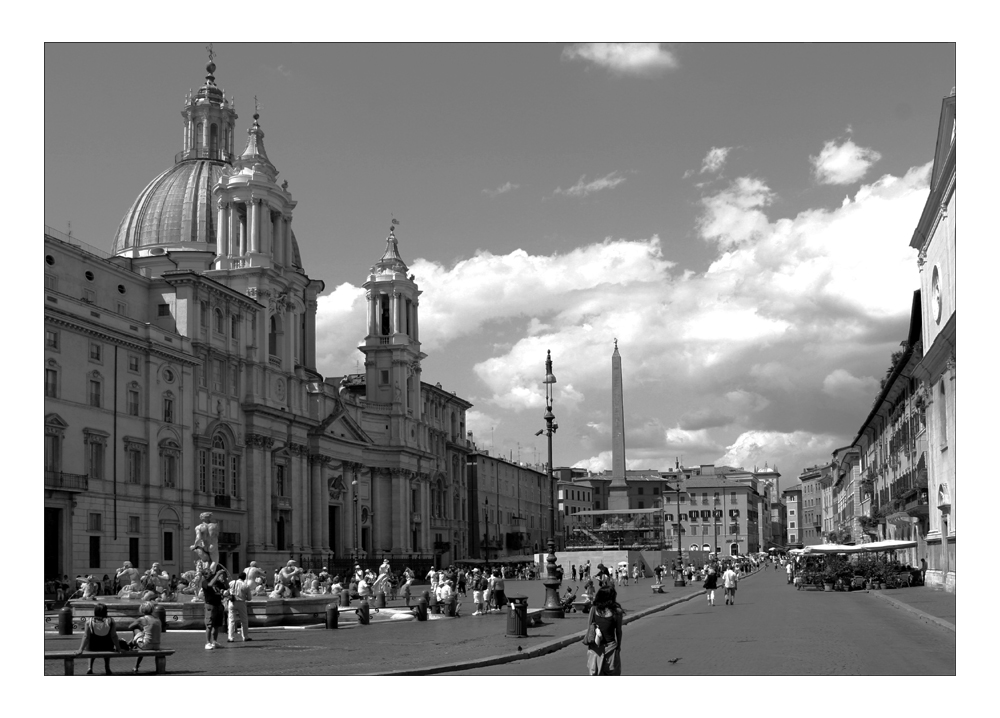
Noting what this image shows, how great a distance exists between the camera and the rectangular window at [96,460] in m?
52.5

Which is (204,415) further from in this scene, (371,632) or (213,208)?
(371,632)

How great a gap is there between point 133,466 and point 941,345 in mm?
35341

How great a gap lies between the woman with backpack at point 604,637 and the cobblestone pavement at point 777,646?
7.01ft

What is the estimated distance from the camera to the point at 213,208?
276ft

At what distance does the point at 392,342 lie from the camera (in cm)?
9694

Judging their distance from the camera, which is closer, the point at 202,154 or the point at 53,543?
the point at 53,543

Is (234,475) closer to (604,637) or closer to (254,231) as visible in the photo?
(254,231)

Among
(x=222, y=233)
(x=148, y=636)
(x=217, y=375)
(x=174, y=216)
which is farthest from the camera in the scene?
(x=174, y=216)

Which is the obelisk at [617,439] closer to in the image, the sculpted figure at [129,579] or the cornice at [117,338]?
the cornice at [117,338]

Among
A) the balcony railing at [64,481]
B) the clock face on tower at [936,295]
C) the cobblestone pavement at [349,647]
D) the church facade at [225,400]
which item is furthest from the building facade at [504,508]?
the cobblestone pavement at [349,647]

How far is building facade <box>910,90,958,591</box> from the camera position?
36.8 m

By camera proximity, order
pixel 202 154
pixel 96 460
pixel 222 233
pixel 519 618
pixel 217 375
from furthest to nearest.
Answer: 1. pixel 202 154
2. pixel 222 233
3. pixel 217 375
4. pixel 96 460
5. pixel 519 618

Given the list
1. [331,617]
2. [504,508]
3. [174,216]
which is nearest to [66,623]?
[331,617]
